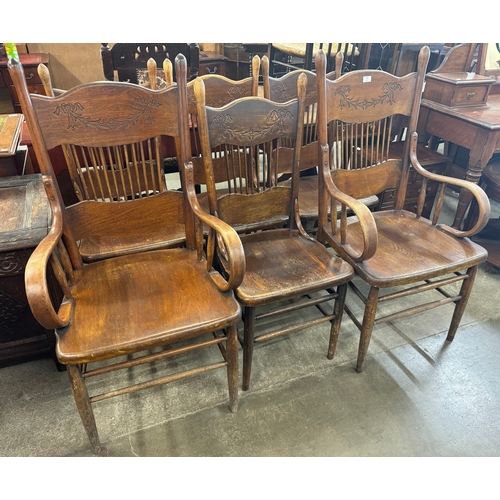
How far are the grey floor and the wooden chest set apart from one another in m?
1.45

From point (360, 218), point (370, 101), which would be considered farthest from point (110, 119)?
point (370, 101)

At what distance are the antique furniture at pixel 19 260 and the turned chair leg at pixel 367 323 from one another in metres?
1.29

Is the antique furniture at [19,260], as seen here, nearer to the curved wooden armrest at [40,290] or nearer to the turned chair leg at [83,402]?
the curved wooden armrest at [40,290]

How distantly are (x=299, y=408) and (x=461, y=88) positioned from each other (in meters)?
2.10

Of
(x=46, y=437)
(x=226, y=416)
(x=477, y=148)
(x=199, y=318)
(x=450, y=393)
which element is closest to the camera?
(x=199, y=318)

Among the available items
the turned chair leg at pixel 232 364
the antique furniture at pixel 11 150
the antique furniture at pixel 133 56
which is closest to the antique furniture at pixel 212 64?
the antique furniture at pixel 133 56

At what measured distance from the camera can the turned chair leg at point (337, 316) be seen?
166cm

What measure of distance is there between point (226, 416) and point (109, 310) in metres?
0.69

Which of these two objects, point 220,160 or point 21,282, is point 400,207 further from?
point 21,282

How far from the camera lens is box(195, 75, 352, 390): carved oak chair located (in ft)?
4.74

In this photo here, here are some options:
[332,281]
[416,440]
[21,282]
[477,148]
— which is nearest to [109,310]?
[21,282]

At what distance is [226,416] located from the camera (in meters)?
1.60

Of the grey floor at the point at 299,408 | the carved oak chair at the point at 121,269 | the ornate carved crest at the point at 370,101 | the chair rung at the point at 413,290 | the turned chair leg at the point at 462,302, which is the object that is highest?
the ornate carved crest at the point at 370,101

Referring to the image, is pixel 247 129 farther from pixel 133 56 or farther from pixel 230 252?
pixel 133 56
